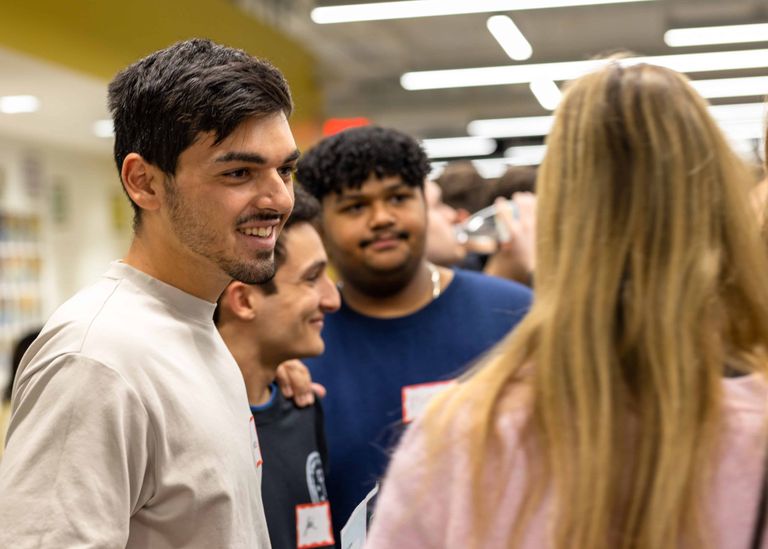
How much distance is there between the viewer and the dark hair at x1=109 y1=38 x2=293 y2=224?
1590 mm

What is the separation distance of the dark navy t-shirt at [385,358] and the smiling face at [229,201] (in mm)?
879

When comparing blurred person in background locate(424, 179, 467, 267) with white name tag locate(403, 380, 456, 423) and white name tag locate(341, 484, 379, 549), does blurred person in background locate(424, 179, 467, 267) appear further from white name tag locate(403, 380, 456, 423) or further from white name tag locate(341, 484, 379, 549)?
white name tag locate(341, 484, 379, 549)

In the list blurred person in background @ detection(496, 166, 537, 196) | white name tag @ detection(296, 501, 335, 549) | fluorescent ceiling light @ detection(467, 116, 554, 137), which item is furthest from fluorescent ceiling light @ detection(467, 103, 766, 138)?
white name tag @ detection(296, 501, 335, 549)

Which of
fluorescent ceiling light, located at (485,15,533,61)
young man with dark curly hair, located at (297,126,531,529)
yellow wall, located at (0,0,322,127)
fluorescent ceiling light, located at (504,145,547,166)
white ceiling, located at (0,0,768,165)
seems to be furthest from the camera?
fluorescent ceiling light, located at (504,145,547,166)

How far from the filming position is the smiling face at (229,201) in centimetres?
160

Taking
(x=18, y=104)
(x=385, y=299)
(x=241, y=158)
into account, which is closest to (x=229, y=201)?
(x=241, y=158)

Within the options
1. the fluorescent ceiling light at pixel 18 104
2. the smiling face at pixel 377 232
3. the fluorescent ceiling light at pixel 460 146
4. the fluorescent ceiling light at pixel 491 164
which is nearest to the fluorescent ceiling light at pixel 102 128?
the fluorescent ceiling light at pixel 18 104

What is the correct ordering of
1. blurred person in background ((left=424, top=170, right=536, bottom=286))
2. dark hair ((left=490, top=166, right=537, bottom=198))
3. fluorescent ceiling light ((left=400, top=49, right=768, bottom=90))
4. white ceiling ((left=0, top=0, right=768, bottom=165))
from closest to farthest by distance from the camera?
blurred person in background ((left=424, top=170, right=536, bottom=286)) < dark hair ((left=490, top=166, right=537, bottom=198)) < white ceiling ((left=0, top=0, right=768, bottom=165)) < fluorescent ceiling light ((left=400, top=49, right=768, bottom=90))

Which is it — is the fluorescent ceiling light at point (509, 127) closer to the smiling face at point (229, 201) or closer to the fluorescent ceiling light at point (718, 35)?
the fluorescent ceiling light at point (718, 35)

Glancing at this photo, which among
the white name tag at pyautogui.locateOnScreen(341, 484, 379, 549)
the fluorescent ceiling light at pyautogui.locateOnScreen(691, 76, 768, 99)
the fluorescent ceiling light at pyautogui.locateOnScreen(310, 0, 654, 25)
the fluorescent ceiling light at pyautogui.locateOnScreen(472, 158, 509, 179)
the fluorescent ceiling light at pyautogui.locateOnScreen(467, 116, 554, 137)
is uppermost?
the fluorescent ceiling light at pyautogui.locateOnScreen(467, 116, 554, 137)

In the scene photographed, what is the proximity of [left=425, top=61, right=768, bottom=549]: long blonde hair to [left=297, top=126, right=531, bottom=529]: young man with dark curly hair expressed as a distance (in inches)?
56.9

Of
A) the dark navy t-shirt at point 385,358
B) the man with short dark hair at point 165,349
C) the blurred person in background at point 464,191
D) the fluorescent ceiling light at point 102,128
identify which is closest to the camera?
the man with short dark hair at point 165,349

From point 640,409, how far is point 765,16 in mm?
9779

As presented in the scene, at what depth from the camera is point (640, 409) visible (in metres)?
1.04
